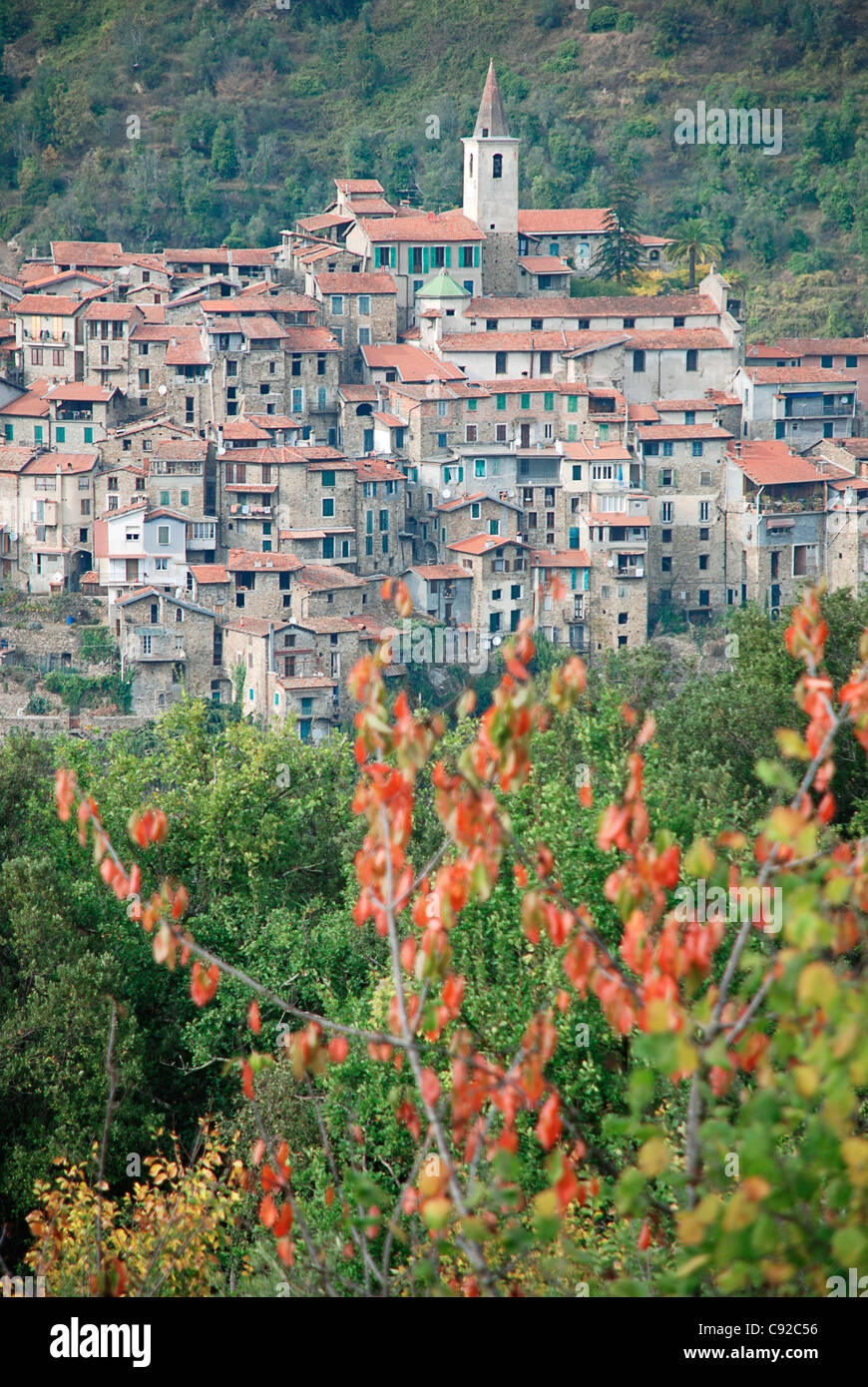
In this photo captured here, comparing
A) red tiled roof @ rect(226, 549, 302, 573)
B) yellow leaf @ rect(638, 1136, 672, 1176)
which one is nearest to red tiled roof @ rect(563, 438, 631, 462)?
red tiled roof @ rect(226, 549, 302, 573)

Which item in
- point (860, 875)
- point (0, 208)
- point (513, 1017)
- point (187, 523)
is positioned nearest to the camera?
point (860, 875)

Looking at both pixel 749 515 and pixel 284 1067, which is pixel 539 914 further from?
pixel 749 515

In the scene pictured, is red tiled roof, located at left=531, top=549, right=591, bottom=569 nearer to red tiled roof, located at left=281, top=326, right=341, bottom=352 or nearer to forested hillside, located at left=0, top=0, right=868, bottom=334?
red tiled roof, located at left=281, top=326, right=341, bottom=352

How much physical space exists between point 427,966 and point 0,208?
7882 centimetres

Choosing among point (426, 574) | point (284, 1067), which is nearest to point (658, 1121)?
point (284, 1067)

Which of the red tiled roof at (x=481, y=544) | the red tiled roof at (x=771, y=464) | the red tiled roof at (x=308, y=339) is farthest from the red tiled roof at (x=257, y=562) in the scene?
the red tiled roof at (x=771, y=464)

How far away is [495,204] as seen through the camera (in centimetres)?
6256

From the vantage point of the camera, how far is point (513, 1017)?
15148mm

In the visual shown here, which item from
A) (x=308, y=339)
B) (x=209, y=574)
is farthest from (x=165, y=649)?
(x=308, y=339)

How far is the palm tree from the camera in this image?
68.8 metres

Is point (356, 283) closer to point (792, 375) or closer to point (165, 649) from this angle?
point (792, 375)

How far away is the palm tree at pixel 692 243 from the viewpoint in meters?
68.8

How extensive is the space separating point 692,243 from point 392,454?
1879 cm

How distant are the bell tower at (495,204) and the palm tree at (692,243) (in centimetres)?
826
